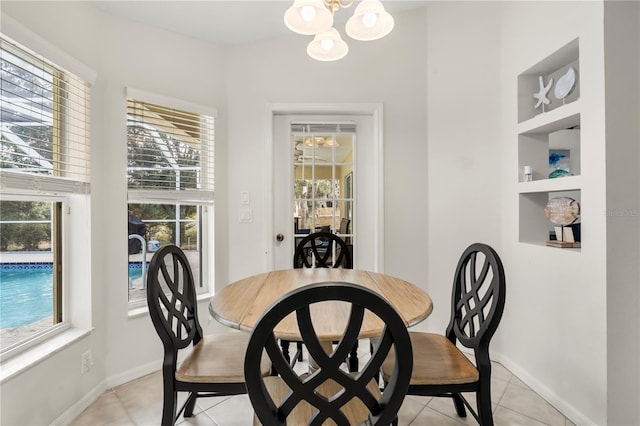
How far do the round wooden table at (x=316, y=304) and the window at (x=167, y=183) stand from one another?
0.96m

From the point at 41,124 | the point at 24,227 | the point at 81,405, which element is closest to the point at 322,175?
the point at 41,124

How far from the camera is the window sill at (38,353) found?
4.74 feet

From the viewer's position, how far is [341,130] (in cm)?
281

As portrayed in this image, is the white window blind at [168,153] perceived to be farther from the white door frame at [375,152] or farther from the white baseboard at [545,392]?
the white baseboard at [545,392]

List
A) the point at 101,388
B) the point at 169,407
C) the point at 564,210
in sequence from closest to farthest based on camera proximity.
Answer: the point at 169,407 → the point at 564,210 → the point at 101,388

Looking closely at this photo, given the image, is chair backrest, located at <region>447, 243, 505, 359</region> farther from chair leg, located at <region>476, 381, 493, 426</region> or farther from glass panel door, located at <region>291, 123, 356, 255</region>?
glass panel door, located at <region>291, 123, 356, 255</region>

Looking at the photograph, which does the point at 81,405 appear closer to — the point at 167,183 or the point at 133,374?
the point at 133,374

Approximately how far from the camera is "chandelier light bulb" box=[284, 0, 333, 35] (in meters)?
1.37

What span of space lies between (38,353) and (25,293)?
0.32m

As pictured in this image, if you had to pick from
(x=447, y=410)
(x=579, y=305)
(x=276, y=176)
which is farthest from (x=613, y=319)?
(x=276, y=176)

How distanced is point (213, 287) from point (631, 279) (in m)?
2.65

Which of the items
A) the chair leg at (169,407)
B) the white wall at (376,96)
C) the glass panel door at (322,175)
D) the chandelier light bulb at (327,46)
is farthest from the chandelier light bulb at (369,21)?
the chair leg at (169,407)

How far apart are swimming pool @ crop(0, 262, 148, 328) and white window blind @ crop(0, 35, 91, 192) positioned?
0.43 m

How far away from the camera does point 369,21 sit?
1.45 meters
